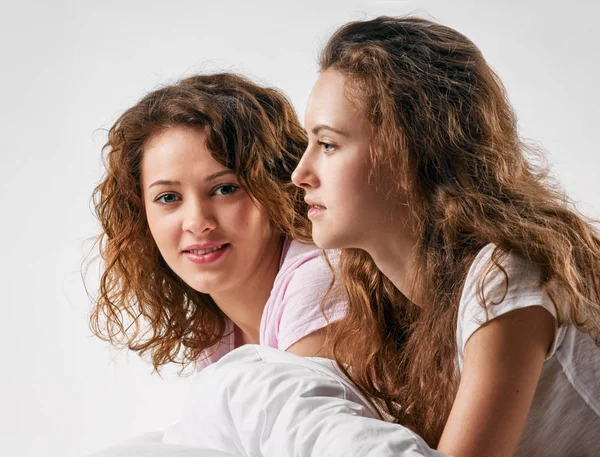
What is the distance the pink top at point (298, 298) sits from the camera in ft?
5.91

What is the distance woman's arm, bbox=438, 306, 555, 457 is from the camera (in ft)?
4.36

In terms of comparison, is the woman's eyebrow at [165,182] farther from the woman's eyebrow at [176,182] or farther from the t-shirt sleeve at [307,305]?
the t-shirt sleeve at [307,305]

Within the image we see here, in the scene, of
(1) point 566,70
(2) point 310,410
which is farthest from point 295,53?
(2) point 310,410

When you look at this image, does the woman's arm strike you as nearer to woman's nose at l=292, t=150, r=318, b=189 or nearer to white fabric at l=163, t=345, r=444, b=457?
white fabric at l=163, t=345, r=444, b=457

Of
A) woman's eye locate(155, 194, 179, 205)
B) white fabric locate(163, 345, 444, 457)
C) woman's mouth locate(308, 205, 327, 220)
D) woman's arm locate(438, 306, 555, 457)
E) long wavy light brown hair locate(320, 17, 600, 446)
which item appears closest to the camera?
white fabric locate(163, 345, 444, 457)

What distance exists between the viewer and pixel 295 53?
3.16m

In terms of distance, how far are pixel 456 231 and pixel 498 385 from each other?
0.26 m

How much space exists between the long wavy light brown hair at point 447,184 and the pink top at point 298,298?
24cm

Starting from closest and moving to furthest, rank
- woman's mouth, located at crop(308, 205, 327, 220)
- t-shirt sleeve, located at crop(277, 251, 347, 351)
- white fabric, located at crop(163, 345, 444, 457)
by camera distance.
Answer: white fabric, located at crop(163, 345, 444, 457), woman's mouth, located at crop(308, 205, 327, 220), t-shirt sleeve, located at crop(277, 251, 347, 351)

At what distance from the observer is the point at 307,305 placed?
181 cm

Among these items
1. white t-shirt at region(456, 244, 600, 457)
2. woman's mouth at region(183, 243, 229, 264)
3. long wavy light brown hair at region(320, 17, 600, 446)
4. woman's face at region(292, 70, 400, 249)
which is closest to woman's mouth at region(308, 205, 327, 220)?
woman's face at region(292, 70, 400, 249)

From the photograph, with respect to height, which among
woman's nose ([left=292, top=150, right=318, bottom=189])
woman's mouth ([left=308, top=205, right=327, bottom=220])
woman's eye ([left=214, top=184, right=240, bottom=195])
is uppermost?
woman's nose ([left=292, top=150, right=318, bottom=189])

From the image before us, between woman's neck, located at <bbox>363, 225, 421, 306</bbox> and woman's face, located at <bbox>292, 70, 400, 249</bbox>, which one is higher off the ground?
woman's face, located at <bbox>292, 70, 400, 249</bbox>

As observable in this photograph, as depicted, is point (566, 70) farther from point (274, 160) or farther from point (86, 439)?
point (86, 439)
